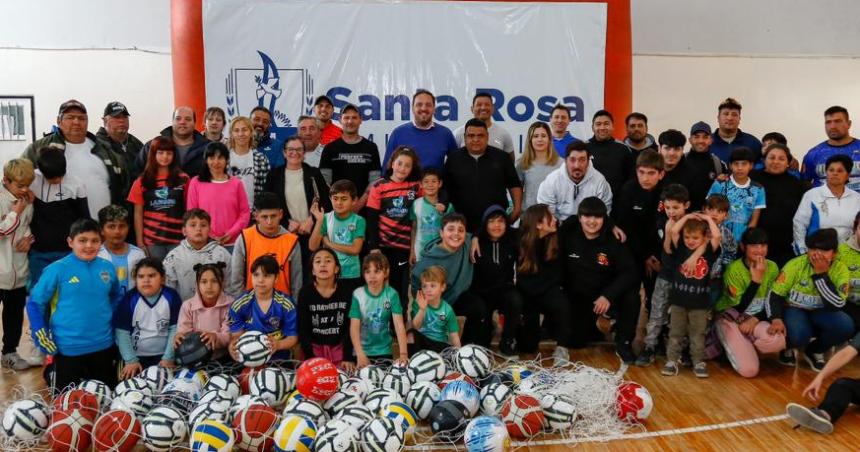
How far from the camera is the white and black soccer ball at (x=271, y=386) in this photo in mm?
3445

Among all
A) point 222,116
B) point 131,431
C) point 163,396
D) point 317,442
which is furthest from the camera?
point 222,116

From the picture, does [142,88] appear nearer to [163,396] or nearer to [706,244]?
[163,396]

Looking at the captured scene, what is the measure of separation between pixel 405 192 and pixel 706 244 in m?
2.04

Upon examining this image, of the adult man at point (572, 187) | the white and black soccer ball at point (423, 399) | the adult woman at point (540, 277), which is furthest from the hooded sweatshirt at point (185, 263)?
the adult man at point (572, 187)

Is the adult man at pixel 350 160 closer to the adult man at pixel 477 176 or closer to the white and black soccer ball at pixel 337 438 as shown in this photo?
the adult man at pixel 477 176

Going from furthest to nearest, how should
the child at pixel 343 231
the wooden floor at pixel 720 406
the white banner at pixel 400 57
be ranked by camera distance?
1. the white banner at pixel 400 57
2. the child at pixel 343 231
3. the wooden floor at pixel 720 406

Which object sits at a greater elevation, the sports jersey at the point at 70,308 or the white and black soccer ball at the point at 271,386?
the sports jersey at the point at 70,308

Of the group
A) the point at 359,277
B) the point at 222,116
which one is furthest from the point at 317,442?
the point at 222,116

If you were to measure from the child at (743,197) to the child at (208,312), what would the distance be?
11.1ft

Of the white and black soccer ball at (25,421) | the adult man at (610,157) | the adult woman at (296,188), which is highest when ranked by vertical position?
the adult man at (610,157)

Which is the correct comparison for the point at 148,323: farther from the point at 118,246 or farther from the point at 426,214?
the point at 426,214

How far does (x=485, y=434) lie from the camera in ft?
9.71

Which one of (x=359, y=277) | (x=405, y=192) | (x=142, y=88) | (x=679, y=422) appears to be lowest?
(x=679, y=422)

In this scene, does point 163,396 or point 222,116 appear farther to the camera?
point 222,116
